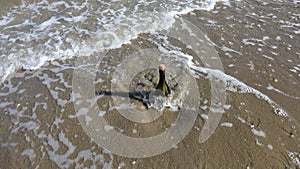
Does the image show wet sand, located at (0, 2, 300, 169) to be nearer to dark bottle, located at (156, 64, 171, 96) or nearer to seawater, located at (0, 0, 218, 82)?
dark bottle, located at (156, 64, 171, 96)

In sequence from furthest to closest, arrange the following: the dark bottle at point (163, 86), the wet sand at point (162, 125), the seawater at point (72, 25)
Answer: the seawater at point (72, 25), the dark bottle at point (163, 86), the wet sand at point (162, 125)

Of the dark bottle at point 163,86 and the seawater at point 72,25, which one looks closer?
the dark bottle at point 163,86

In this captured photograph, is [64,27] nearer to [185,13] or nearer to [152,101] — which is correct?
[185,13]

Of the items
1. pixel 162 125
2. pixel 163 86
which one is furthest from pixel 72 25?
pixel 162 125

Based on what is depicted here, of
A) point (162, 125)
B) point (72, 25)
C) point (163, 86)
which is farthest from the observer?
point (72, 25)

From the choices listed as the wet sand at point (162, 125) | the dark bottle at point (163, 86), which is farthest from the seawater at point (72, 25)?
the dark bottle at point (163, 86)

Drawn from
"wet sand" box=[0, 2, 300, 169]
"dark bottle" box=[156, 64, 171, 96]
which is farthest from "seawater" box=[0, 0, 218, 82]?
"dark bottle" box=[156, 64, 171, 96]

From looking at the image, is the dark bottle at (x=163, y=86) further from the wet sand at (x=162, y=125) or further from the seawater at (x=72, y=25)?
the seawater at (x=72, y=25)

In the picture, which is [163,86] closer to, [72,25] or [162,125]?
[162,125]

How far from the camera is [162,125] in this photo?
4.41 m

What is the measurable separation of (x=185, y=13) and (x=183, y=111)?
4046 mm

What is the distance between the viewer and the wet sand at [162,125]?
13.0 ft

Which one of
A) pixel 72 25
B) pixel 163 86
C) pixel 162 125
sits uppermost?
pixel 163 86

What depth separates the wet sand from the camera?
3959 millimetres
